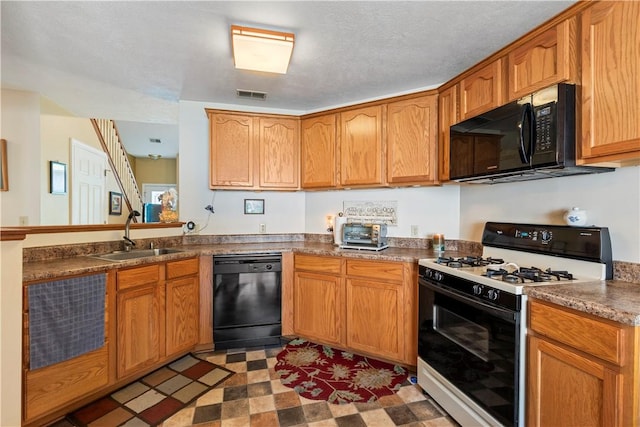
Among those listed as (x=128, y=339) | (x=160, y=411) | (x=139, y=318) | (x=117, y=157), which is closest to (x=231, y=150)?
(x=139, y=318)

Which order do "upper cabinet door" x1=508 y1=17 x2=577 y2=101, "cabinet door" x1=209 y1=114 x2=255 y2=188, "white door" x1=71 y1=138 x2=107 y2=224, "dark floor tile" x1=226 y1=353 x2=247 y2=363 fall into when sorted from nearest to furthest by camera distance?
"upper cabinet door" x1=508 y1=17 x2=577 y2=101 → "dark floor tile" x1=226 y1=353 x2=247 y2=363 → "cabinet door" x1=209 y1=114 x2=255 y2=188 → "white door" x1=71 y1=138 x2=107 y2=224

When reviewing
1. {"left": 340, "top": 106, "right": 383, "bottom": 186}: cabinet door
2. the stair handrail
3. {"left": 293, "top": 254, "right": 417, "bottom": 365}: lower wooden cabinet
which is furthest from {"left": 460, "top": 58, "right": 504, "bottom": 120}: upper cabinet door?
the stair handrail

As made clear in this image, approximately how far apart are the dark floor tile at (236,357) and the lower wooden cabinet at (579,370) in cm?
203

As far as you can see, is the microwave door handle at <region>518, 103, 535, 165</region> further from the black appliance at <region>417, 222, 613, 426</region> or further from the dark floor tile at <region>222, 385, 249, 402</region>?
the dark floor tile at <region>222, 385, 249, 402</region>

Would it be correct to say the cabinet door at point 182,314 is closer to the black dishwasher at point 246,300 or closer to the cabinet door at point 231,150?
the black dishwasher at point 246,300

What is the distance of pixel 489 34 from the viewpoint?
1902mm

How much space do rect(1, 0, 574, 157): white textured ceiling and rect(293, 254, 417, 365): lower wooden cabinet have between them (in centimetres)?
157

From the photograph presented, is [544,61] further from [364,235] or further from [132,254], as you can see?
[132,254]

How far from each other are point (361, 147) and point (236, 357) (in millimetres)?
2202

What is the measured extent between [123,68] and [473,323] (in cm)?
315

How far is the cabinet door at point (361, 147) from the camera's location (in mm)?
2760

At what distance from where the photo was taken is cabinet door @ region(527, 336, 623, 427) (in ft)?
3.57

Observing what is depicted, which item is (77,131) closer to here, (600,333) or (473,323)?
(473,323)

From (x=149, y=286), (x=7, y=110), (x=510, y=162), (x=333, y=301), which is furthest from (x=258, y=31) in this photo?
(x=7, y=110)
